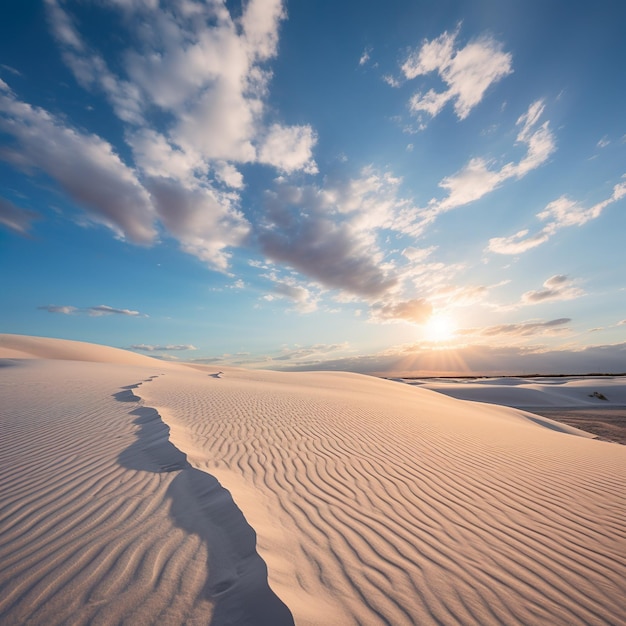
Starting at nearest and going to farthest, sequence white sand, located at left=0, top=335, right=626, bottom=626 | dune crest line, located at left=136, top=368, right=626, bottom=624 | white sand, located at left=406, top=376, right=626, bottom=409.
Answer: white sand, located at left=0, top=335, right=626, bottom=626 < dune crest line, located at left=136, top=368, right=626, bottom=624 < white sand, located at left=406, top=376, right=626, bottom=409

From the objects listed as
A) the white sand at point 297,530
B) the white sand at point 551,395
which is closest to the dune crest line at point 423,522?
the white sand at point 297,530

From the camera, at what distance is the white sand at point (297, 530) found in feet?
7.20

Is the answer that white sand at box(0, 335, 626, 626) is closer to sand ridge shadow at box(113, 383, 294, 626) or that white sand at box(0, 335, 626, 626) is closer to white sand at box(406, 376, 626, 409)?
sand ridge shadow at box(113, 383, 294, 626)

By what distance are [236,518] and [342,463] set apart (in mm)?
2459

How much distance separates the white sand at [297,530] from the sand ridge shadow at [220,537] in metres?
0.02

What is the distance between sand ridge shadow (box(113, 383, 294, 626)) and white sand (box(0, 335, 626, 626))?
15 millimetres

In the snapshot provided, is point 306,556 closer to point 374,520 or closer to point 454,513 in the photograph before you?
point 374,520

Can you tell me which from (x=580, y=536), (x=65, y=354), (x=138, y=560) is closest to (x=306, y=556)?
(x=138, y=560)

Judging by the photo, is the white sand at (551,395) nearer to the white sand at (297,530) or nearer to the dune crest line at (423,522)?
the dune crest line at (423,522)

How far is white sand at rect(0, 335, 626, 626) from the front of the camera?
2193 mm

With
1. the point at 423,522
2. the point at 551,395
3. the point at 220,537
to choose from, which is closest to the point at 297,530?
the point at 220,537

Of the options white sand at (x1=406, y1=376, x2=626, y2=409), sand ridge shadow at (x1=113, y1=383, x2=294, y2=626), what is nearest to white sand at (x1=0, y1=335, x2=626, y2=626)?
sand ridge shadow at (x1=113, y1=383, x2=294, y2=626)

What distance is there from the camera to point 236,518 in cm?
312

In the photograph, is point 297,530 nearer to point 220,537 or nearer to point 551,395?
point 220,537
